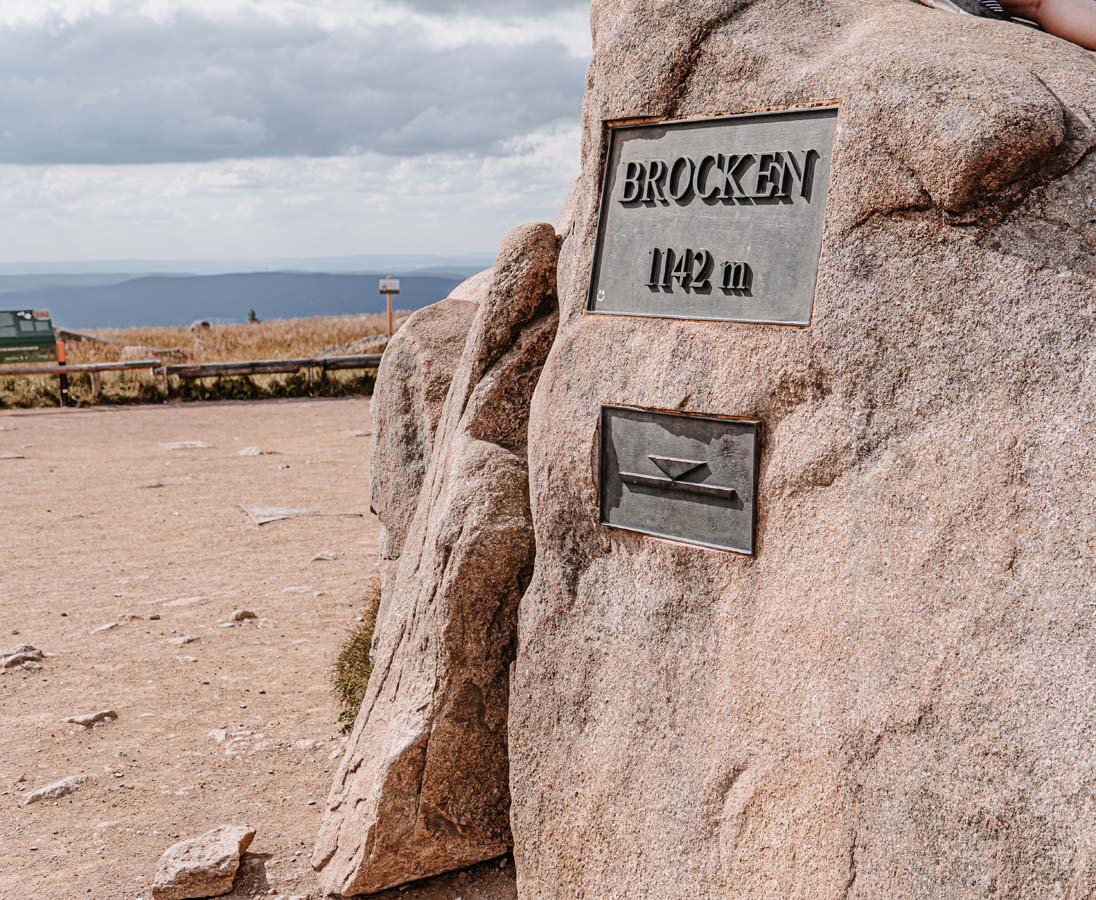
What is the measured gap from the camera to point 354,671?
16.4ft

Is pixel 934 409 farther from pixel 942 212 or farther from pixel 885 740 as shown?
pixel 885 740

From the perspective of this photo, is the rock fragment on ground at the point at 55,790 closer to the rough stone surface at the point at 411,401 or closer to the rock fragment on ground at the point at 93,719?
the rock fragment on ground at the point at 93,719

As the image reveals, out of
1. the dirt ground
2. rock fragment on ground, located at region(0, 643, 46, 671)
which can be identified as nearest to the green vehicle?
the dirt ground

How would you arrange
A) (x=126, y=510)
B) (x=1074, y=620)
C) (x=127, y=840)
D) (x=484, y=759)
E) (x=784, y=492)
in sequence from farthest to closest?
(x=126, y=510) < (x=127, y=840) < (x=484, y=759) < (x=784, y=492) < (x=1074, y=620)

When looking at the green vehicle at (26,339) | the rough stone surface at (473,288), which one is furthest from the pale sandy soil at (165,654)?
the green vehicle at (26,339)

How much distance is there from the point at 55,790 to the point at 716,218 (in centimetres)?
357

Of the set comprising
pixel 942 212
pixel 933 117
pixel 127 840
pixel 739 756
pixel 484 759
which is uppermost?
pixel 933 117

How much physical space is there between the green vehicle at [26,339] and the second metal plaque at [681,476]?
47.8 ft

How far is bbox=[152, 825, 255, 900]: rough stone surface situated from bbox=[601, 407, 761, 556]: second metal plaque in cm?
189

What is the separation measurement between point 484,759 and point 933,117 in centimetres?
229

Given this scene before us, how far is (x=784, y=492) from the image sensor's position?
8.43ft

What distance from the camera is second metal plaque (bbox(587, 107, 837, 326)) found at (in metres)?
2.60

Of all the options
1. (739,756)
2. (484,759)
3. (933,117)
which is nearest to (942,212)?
(933,117)

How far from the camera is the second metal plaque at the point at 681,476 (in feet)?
8.73
